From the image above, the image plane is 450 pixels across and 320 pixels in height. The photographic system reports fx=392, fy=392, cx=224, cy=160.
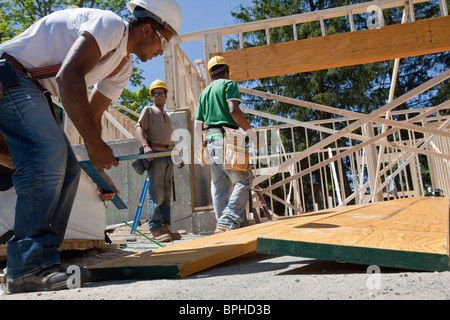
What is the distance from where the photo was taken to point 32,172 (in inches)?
70.9

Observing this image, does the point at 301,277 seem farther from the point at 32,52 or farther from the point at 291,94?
the point at 291,94

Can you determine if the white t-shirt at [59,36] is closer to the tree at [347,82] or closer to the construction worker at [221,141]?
the construction worker at [221,141]

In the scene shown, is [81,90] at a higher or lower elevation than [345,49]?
lower

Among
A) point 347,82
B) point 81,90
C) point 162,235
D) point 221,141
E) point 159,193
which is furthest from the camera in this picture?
point 347,82

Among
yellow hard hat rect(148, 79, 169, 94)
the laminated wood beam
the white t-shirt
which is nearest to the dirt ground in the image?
the white t-shirt

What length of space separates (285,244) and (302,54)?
14.7 ft

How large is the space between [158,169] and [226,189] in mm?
1014

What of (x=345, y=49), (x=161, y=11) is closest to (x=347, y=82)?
(x=345, y=49)

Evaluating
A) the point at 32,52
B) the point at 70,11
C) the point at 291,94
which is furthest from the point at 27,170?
the point at 291,94

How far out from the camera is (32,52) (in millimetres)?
1942

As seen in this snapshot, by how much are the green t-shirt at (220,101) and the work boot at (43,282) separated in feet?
8.65

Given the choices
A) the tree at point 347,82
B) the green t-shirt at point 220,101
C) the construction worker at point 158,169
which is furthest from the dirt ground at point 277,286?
the tree at point 347,82

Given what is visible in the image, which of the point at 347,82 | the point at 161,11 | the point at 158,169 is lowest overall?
the point at 158,169

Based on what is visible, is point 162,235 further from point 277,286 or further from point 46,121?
point 277,286
